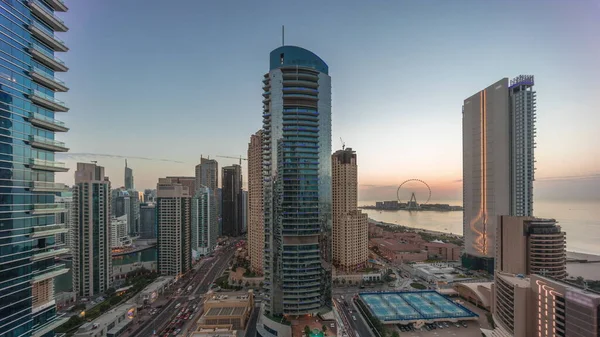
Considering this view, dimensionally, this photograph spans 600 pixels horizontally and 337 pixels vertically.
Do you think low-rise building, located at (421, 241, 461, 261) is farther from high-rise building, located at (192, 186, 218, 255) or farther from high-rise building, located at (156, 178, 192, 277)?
high-rise building, located at (192, 186, 218, 255)

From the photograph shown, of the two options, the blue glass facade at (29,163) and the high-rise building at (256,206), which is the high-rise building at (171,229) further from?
the blue glass facade at (29,163)

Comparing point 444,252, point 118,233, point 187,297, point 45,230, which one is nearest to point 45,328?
point 45,230

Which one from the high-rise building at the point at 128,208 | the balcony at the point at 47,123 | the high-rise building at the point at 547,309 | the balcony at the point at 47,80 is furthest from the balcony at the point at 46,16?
the high-rise building at the point at 128,208

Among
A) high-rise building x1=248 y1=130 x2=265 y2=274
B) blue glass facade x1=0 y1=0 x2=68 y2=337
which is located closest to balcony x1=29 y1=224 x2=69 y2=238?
blue glass facade x1=0 y1=0 x2=68 y2=337

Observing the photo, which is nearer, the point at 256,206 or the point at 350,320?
the point at 350,320

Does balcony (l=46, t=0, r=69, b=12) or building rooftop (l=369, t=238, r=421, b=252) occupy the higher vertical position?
balcony (l=46, t=0, r=69, b=12)

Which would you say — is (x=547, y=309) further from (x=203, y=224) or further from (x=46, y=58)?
(x=203, y=224)
